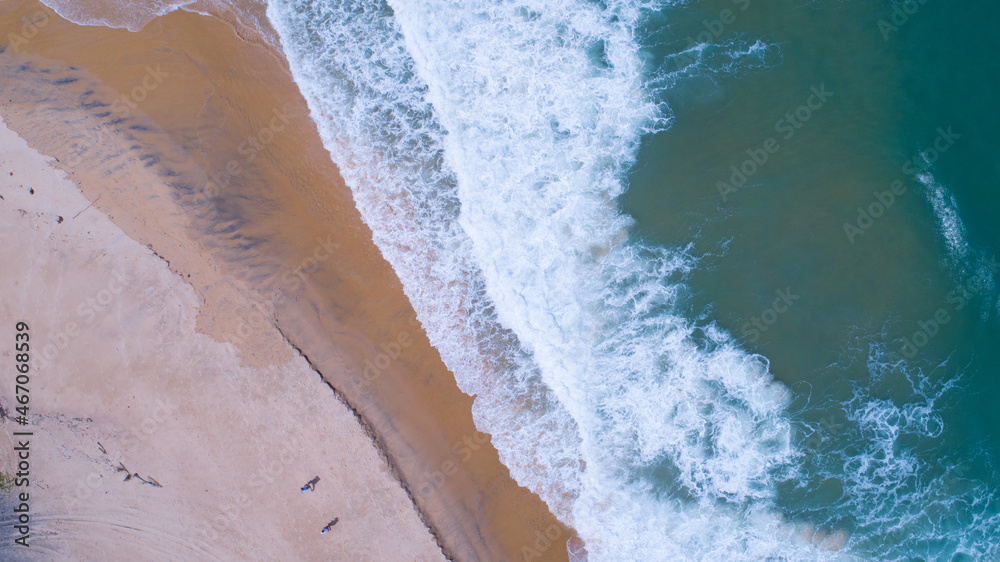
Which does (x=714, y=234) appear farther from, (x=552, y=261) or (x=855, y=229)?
(x=552, y=261)

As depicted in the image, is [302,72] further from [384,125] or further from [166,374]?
[166,374]

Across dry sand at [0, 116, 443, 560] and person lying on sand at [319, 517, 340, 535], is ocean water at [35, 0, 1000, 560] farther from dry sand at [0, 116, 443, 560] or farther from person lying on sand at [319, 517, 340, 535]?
person lying on sand at [319, 517, 340, 535]

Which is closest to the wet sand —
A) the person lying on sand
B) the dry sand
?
the dry sand

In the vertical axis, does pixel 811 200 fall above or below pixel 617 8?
below

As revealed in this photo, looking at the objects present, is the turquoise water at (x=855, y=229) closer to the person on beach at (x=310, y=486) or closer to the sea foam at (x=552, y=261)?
the sea foam at (x=552, y=261)

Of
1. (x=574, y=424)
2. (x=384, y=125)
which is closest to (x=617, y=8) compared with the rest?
(x=384, y=125)

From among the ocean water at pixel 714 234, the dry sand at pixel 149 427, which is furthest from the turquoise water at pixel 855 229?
the dry sand at pixel 149 427
